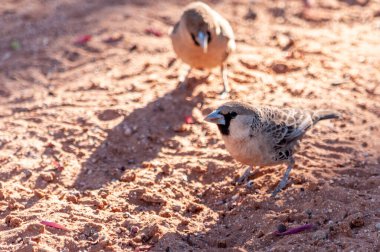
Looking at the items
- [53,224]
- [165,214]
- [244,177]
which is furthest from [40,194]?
[244,177]

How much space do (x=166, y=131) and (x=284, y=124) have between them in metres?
1.44

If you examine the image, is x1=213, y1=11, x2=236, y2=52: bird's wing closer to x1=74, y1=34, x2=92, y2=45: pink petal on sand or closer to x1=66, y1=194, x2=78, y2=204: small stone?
x1=74, y1=34, x2=92, y2=45: pink petal on sand

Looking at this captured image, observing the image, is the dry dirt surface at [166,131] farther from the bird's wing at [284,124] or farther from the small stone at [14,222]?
the bird's wing at [284,124]

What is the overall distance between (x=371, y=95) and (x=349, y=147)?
121 centimetres

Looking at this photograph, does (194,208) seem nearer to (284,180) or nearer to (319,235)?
(284,180)

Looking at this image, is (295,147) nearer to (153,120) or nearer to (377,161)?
(377,161)

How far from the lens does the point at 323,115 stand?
260 inches

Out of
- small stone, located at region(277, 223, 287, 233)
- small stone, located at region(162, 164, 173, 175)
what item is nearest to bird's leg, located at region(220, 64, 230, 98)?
small stone, located at region(162, 164, 173, 175)

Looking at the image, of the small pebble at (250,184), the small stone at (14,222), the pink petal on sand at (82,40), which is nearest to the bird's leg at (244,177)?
the small pebble at (250,184)

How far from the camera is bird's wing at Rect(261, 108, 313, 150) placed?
6098 mm

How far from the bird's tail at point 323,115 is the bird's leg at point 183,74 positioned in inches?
78.1

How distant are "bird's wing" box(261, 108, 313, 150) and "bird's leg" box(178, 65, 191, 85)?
6.34 feet

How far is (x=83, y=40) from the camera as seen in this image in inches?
352

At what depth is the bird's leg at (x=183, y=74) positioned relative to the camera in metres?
8.12
